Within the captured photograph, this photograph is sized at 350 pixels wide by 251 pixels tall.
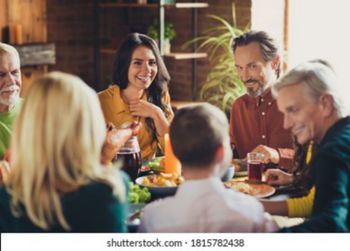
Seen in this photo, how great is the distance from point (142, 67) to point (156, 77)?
3.9 inches

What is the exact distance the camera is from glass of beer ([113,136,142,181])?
80.4 inches

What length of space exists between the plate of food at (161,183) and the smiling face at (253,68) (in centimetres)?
68

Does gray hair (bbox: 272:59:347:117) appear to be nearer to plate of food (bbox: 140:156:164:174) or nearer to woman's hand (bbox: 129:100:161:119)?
plate of food (bbox: 140:156:164:174)

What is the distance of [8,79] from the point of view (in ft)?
7.41

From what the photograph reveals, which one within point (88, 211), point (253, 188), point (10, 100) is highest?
point (10, 100)

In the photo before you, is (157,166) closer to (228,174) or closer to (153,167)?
(153,167)

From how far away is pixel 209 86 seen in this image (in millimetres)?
3955

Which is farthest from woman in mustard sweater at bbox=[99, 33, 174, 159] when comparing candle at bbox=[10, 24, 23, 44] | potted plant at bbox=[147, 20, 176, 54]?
candle at bbox=[10, 24, 23, 44]

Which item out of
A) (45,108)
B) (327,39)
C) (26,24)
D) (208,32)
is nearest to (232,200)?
(45,108)

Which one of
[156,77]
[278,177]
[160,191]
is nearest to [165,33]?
[156,77]

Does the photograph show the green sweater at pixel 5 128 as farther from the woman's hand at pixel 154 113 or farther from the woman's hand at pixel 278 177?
the woman's hand at pixel 278 177

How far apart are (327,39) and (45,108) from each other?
8.67 ft

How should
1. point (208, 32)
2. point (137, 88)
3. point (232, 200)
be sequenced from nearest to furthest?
point (232, 200) < point (137, 88) < point (208, 32)

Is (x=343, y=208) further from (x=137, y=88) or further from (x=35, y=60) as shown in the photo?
(x=35, y=60)
